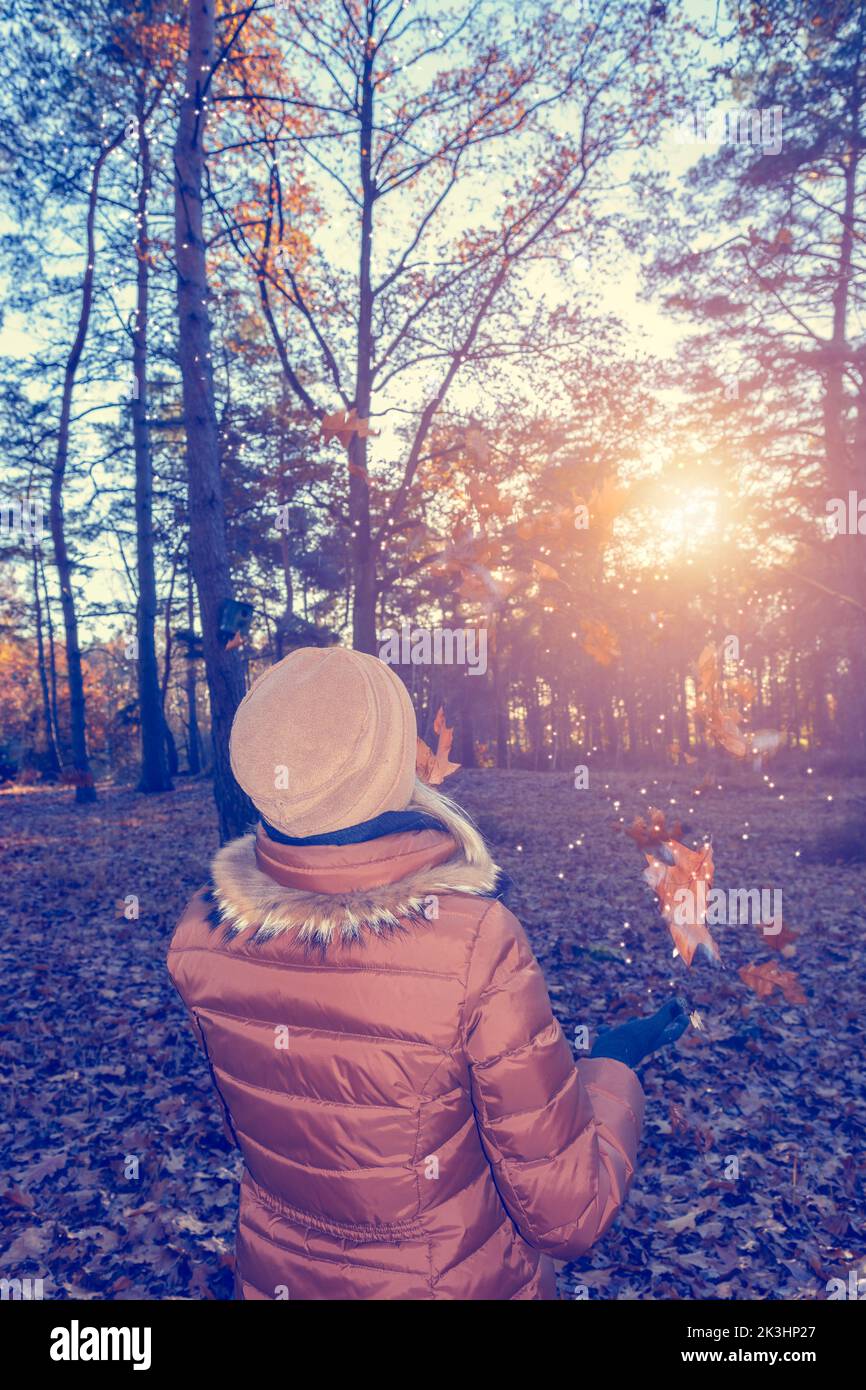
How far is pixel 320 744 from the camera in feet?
5.71

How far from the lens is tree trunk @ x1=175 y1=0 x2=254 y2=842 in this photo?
25.1ft

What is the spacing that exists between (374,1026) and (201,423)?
732cm

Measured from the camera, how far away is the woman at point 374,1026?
5.58 feet

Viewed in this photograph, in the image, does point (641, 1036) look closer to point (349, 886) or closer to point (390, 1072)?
point (390, 1072)

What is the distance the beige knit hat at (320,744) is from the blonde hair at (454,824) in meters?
0.14

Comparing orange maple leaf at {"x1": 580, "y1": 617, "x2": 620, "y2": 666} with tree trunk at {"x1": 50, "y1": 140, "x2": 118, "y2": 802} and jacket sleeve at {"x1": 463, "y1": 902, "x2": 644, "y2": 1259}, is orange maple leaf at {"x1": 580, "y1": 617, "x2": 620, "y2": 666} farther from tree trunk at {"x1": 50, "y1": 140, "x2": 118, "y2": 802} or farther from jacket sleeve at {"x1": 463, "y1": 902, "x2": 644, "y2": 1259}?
tree trunk at {"x1": 50, "y1": 140, "x2": 118, "y2": 802}

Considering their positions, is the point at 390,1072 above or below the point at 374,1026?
below

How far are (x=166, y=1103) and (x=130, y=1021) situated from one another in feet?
4.07

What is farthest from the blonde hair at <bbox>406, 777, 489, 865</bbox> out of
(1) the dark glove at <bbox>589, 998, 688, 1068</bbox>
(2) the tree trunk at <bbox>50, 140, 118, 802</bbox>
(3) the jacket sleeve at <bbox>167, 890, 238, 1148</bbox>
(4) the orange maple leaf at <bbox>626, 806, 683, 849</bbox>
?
(2) the tree trunk at <bbox>50, 140, 118, 802</bbox>

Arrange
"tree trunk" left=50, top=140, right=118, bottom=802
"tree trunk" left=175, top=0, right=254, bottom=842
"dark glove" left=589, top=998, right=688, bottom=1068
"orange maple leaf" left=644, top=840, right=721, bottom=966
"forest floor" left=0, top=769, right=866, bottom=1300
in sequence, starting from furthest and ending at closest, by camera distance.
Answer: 1. "tree trunk" left=50, top=140, right=118, bottom=802
2. "tree trunk" left=175, top=0, right=254, bottom=842
3. "orange maple leaf" left=644, top=840, right=721, bottom=966
4. "forest floor" left=0, top=769, right=866, bottom=1300
5. "dark glove" left=589, top=998, right=688, bottom=1068

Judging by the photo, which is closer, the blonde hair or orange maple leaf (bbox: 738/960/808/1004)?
the blonde hair

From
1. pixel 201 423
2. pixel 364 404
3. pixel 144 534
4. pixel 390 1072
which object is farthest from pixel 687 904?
pixel 144 534

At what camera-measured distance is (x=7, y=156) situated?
36.5 feet
